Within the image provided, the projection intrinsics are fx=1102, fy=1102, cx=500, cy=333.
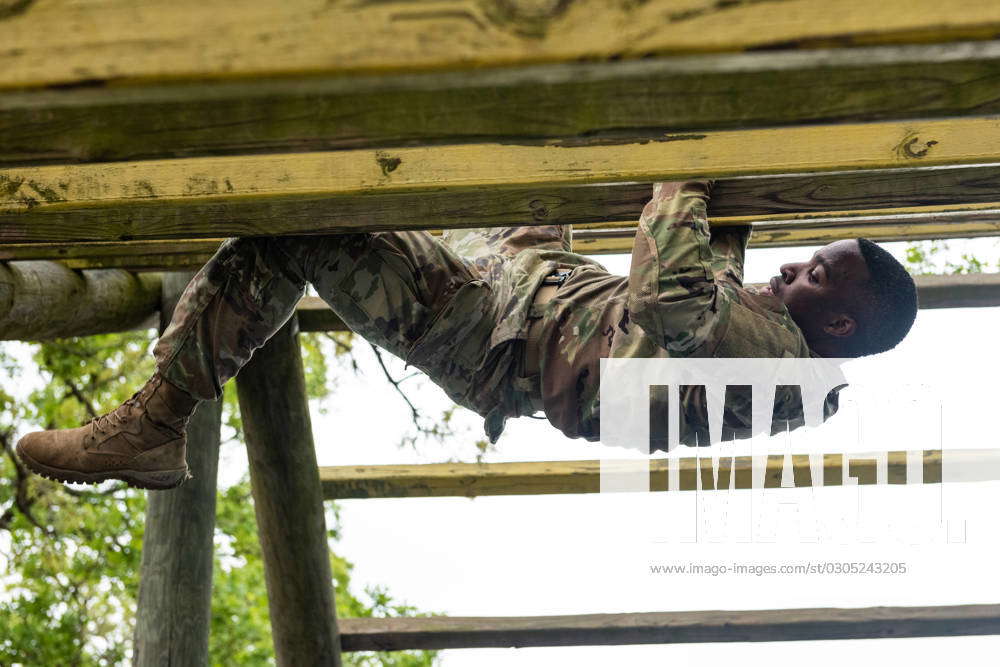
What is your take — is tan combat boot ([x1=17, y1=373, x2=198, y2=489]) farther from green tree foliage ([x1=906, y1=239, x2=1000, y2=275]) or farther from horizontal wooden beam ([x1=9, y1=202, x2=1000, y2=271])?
green tree foliage ([x1=906, y1=239, x2=1000, y2=275])

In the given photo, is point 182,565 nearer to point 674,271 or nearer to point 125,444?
point 125,444

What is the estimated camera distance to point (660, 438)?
2.54m

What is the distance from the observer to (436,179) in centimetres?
212

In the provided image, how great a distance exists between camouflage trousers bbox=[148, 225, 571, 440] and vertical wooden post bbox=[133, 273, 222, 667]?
3.95 feet

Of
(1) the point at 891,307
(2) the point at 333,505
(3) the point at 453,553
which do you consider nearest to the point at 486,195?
(1) the point at 891,307

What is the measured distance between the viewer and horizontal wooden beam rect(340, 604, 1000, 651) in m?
3.80

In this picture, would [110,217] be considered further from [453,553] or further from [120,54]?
[453,553]

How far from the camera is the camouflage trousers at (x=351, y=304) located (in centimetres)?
235

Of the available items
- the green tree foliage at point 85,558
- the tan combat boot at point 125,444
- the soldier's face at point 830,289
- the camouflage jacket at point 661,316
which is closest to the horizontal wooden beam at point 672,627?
A: the camouflage jacket at point 661,316

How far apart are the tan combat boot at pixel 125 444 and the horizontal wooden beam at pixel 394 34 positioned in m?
1.38

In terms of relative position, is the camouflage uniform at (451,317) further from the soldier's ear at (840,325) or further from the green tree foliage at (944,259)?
the green tree foliage at (944,259)

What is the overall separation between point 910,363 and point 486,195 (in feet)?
8.65

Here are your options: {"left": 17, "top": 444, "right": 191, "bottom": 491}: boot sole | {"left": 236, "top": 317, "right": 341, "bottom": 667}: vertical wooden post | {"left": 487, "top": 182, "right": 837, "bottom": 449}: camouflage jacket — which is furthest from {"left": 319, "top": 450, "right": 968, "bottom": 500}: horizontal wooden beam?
{"left": 17, "top": 444, "right": 191, "bottom": 491}: boot sole

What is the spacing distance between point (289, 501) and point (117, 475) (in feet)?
3.70
